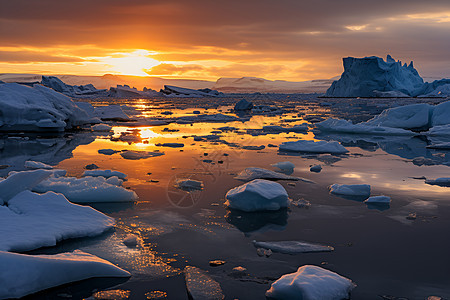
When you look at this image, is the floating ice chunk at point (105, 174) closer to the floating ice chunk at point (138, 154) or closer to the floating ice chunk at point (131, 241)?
the floating ice chunk at point (138, 154)

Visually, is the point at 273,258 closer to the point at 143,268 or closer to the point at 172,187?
the point at 143,268

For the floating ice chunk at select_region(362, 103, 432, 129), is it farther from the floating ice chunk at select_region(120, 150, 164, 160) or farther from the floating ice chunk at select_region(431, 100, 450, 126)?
the floating ice chunk at select_region(120, 150, 164, 160)

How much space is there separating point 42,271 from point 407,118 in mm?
16444

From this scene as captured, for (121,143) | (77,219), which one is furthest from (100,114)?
(77,219)

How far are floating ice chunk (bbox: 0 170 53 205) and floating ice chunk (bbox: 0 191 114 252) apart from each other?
0.13 m

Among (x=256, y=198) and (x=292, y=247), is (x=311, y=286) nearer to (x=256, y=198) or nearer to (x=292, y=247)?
(x=292, y=247)

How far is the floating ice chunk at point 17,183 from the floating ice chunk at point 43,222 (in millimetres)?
129

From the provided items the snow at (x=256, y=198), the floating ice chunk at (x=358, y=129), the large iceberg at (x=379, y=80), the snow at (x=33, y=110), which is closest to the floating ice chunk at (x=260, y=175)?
the snow at (x=256, y=198)

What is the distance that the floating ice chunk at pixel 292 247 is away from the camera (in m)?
3.61

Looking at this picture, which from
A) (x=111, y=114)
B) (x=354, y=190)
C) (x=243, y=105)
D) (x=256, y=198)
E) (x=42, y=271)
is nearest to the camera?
(x=42, y=271)

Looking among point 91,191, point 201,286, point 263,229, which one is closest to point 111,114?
point 91,191

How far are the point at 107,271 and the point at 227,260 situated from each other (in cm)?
100

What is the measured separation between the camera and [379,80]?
60438 mm

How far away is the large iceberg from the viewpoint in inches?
2330
